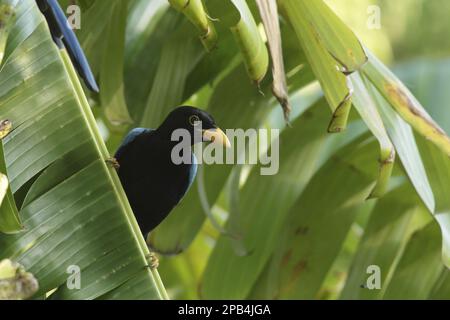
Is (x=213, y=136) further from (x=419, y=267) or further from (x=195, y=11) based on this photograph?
(x=419, y=267)

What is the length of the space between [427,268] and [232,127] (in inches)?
22.2

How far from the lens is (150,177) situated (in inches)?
49.0

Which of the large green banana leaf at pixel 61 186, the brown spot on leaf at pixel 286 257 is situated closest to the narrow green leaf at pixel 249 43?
the large green banana leaf at pixel 61 186

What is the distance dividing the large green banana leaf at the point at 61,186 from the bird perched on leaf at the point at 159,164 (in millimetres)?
52

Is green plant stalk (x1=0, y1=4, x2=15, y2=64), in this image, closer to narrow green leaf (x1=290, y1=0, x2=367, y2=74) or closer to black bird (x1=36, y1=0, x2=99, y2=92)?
black bird (x1=36, y1=0, x2=99, y2=92)

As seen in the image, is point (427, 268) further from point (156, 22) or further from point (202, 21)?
point (202, 21)

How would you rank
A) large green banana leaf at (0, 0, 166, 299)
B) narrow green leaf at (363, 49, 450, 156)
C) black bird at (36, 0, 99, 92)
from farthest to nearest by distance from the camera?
1. narrow green leaf at (363, 49, 450, 156)
2. black bird at (36, 0, 99, 92)
3. large green banana leaf at (0, 0, 166, 299)

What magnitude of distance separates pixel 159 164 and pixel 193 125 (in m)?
0.09

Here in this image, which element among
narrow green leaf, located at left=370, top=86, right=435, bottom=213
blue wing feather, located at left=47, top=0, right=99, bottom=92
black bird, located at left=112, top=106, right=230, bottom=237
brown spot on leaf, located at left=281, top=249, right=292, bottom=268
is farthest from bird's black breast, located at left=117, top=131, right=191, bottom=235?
brown spot on leaf, located at left=281, top=249, right=292, bottom=268

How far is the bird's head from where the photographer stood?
124cm

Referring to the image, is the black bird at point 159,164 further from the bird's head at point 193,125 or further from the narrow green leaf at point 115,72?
the narrow green leaf at point 115,72

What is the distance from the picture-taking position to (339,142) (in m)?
2.21

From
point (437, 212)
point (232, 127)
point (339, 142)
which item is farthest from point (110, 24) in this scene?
point (339, 142)

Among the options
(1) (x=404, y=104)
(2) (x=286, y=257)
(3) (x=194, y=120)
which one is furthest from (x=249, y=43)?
(2) (x=286, y=257)
